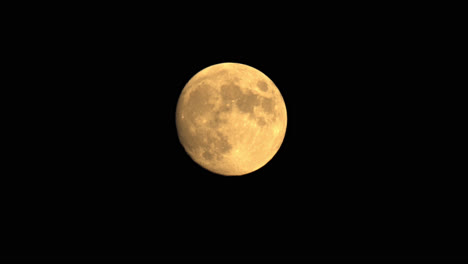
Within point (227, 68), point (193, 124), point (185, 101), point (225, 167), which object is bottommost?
point (225, 167)

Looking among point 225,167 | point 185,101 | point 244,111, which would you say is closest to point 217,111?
point 244,111

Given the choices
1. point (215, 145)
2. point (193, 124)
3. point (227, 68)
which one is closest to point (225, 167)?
point (215, 145)

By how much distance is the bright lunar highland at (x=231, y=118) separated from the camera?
3789 millimetres

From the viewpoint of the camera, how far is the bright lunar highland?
3.79m

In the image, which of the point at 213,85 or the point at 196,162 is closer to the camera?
the point at 213,85

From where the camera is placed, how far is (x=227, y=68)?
4.18 meters

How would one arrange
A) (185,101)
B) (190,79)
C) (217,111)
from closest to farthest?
(217,111)
(185,101)
(190,79)

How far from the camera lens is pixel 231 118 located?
12.3 ft

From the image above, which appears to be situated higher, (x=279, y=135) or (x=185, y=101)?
(x=185, y=101)

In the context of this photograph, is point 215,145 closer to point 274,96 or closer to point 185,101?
point 185,101

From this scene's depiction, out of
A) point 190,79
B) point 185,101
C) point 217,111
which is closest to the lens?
point 217,111

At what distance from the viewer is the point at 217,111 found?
3.76 metres

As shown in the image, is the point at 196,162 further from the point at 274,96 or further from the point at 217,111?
the point at 274,96

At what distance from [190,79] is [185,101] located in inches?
20.0
